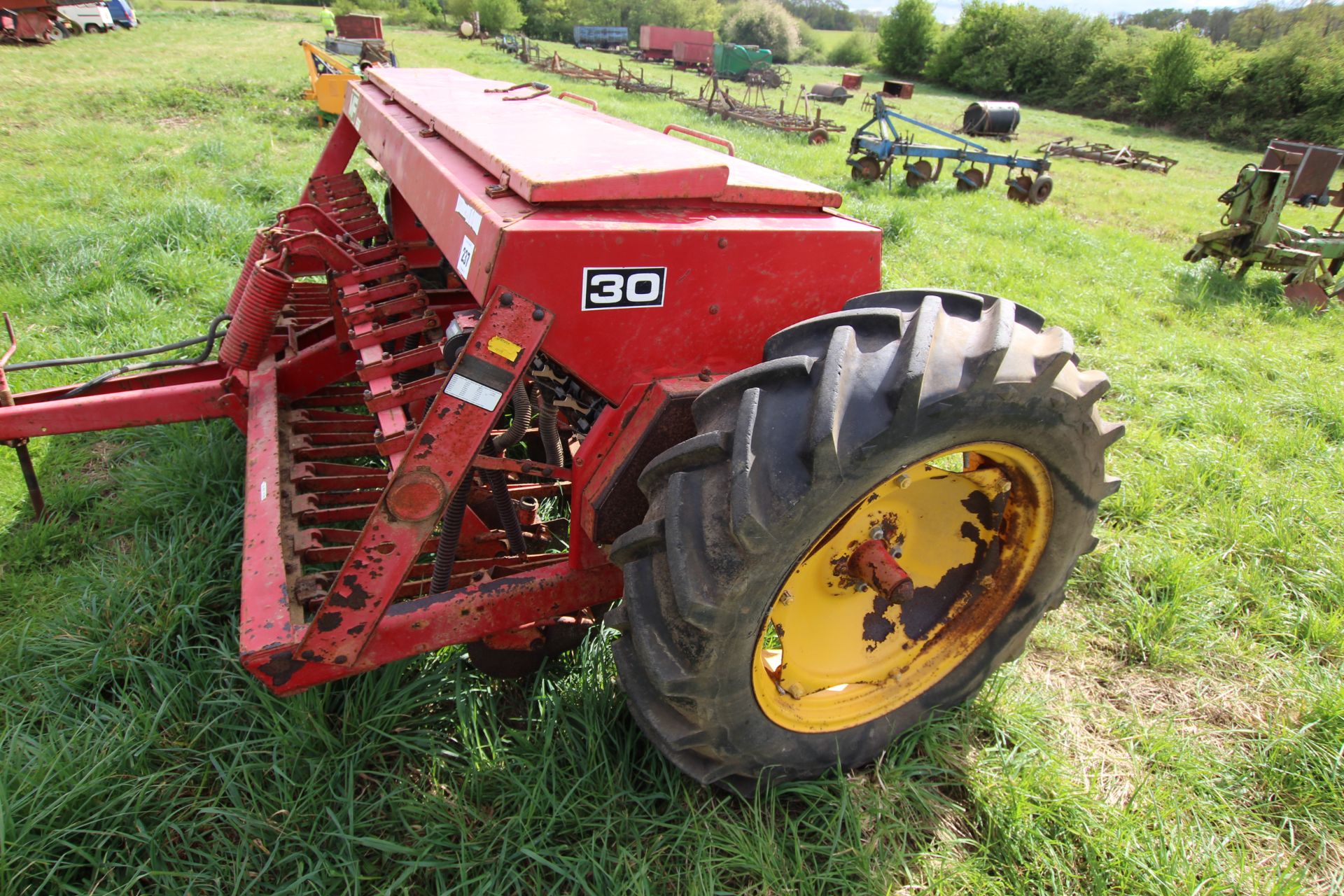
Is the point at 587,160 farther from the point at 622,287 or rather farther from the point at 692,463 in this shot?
the point at 692,463

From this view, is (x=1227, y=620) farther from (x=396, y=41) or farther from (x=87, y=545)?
(x=396, y=41)

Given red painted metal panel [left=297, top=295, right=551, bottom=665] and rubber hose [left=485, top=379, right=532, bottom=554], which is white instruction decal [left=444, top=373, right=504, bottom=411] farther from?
rubber hose [left=485, top=379, right=532, bottom=554]

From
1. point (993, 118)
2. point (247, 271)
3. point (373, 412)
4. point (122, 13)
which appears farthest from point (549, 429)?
point (122, 13)

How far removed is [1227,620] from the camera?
2674 mm

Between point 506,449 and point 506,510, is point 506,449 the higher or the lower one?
the higher one

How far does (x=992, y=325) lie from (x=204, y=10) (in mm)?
41950

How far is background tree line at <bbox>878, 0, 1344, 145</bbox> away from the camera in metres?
24.2

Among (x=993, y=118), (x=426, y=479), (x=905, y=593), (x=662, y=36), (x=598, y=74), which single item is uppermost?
(x=662, y=36)

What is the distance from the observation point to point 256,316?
257cm

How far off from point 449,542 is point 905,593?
3.75 ft

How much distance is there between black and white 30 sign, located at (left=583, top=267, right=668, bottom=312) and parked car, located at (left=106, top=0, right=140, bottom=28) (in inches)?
1214

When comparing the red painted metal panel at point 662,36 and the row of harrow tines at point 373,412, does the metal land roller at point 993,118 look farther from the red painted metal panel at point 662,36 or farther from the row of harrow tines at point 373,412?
the red painted metal panel at point 662,36

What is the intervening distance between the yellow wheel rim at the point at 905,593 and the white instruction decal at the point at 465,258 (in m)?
1.04

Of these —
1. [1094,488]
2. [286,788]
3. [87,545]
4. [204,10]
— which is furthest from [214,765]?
[204,10]
